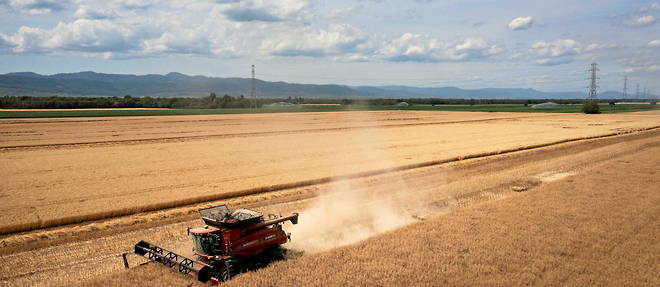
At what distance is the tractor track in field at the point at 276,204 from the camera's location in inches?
504

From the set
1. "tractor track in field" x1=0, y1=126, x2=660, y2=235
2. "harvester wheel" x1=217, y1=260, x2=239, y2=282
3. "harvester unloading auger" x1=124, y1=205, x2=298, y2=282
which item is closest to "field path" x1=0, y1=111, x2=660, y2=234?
"tractor track in field" x1=0, y1=126, x2=660, y2=235

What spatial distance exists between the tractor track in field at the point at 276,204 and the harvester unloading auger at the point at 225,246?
1844 millimetres

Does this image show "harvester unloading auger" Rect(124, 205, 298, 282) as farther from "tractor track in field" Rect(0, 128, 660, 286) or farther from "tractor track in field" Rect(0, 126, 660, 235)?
"tractor track in field" Rect(0, 126, 660, 235)

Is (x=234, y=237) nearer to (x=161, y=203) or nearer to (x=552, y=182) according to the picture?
(x=161, y=203)

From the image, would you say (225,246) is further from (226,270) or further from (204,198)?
(204,198)

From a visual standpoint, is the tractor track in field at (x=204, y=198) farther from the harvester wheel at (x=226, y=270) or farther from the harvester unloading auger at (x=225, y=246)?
the harvester wheel at (x=226, y=270)

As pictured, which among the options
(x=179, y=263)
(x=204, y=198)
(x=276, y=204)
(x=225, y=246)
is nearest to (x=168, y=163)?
(x=204, y=198)

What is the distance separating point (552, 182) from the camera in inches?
967

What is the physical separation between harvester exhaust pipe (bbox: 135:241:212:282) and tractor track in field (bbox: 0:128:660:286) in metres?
1.03

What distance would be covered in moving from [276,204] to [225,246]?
26.9 feet

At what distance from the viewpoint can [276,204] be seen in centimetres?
2020

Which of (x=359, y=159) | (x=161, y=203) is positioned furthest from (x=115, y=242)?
(x=359, y=159)

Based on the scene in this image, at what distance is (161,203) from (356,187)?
9.38 meters

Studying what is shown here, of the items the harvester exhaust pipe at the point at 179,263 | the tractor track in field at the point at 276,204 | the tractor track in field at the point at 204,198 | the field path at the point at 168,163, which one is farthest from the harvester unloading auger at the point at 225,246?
the field path at the point at 168,163
